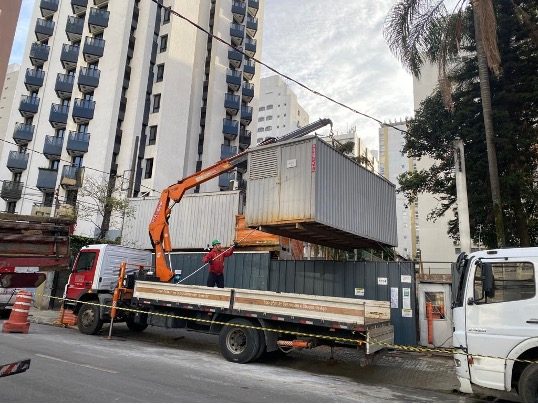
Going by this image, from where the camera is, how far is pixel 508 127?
54.0ft

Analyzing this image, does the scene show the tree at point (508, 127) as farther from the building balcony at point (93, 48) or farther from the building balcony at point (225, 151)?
the building balcony at point (93, 48)

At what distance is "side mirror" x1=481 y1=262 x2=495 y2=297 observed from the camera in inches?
265

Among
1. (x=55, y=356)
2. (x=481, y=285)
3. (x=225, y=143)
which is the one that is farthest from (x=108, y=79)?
(x=481, y=285)

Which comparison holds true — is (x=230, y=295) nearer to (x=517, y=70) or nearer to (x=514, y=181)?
(x=514, y=181)

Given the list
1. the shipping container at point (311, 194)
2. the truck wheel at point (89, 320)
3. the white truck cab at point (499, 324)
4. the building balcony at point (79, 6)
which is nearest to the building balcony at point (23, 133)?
the building balcony at point (79, 6)

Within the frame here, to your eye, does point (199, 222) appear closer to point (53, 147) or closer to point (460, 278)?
point (460, 278)

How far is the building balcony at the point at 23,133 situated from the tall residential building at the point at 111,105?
0.10 m

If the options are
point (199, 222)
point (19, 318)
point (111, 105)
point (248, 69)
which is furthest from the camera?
point (248, 69)

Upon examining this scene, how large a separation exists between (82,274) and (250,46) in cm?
4670

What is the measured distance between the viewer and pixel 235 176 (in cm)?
4594

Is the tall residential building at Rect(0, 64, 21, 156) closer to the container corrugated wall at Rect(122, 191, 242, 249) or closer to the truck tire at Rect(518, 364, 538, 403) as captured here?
the container corrugated wall at Rect(122, 191, 242, 249)

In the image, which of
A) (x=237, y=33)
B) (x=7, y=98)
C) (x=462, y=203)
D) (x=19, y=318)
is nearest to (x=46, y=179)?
(x=7, y=98)

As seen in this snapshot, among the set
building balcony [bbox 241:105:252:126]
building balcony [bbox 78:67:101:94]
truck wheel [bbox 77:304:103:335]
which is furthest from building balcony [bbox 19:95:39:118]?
truck wheel [bbox 77:304:103:335]

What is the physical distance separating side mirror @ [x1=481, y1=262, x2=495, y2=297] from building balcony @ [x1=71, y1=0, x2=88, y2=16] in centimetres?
4903
